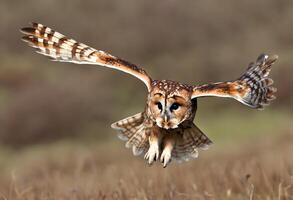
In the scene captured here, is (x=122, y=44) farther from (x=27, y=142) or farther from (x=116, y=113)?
(x=27, y=142)

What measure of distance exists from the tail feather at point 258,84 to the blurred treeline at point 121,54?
1612cm

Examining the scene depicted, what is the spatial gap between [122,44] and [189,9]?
4235 millimetres

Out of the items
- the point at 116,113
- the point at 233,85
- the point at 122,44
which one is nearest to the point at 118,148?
the point at 116,113

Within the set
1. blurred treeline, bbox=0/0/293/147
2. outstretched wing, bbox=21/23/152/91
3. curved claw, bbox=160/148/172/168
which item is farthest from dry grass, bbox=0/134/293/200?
blurred treeline, bbox=0/0/293/147

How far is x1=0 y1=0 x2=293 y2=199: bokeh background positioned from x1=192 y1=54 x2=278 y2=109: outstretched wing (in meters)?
0.53

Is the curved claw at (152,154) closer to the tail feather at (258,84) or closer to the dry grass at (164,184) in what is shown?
the dry grass at (164,184)

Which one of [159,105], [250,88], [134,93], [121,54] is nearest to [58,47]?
[159,105]

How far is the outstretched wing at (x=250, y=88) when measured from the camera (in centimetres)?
644

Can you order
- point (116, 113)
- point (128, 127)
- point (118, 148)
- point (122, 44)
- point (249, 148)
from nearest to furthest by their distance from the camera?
point (128, 127) → point (249, 148) → point (118, 148) → point (116, 113) → point (122, 44)

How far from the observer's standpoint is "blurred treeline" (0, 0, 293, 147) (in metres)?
24.0

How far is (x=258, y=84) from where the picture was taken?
22.7 ft

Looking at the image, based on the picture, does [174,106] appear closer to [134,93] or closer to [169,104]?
[169,104]

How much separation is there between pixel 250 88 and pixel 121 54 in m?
24.0

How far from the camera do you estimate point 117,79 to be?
1150 inches
